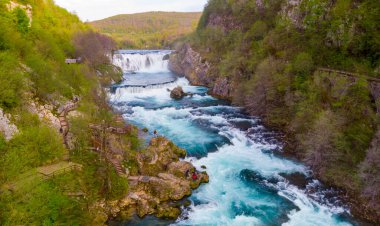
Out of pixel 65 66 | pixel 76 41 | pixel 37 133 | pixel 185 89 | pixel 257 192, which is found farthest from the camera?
pixel 185 89

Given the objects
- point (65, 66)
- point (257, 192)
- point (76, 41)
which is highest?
point (76, 41)

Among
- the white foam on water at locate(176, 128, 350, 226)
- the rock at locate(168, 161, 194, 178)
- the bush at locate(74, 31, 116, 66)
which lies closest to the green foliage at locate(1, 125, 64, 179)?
the rock at locate(168, 161, 194, 178)

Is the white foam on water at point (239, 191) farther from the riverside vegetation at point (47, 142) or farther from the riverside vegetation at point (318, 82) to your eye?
the riverside vegetation at point (318, 82)

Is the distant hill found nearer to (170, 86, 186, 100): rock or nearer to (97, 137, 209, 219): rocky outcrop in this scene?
(170, 86, 186, 100): rock

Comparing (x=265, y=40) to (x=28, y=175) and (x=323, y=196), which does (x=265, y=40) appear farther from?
(x=28, y=175)

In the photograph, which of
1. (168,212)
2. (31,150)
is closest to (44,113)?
(31,150)

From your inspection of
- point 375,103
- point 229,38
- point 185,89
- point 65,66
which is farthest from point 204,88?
point 375,103

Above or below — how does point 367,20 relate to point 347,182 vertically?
above

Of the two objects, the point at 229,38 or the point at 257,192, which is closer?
the point at 257,192
